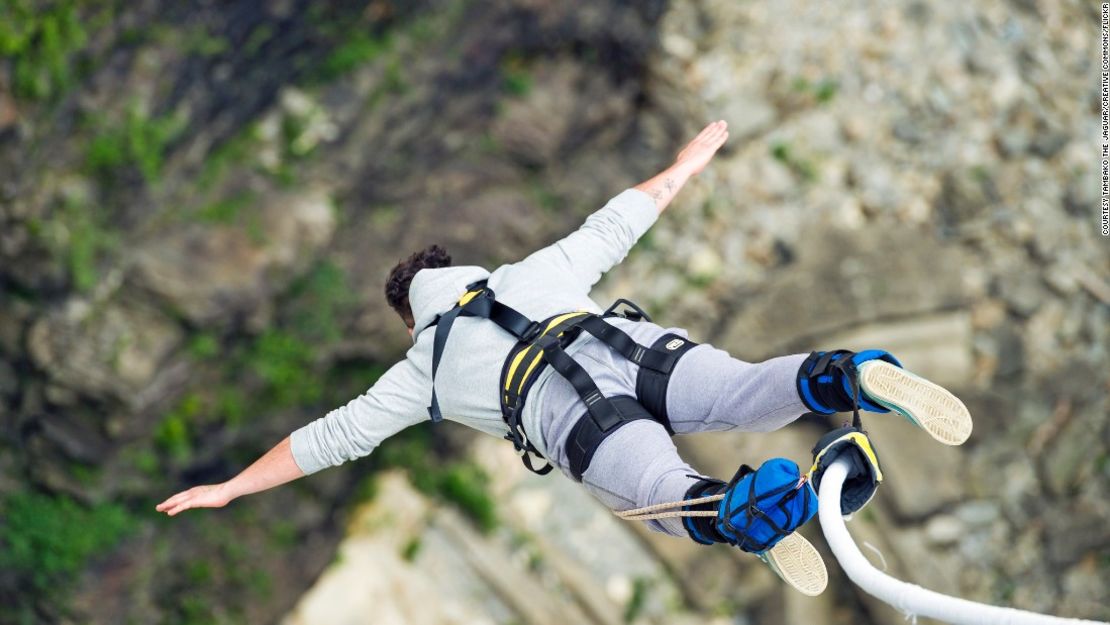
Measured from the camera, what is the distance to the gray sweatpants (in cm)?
410

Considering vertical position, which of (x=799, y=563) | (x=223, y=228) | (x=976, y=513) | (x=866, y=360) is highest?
(x=866, y=360)

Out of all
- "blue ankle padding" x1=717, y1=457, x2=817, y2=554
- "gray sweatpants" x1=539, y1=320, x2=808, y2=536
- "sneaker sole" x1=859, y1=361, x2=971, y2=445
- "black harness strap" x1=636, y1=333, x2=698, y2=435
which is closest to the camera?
"blue ankle padding" x1=717, y1=457, x2=817, y2=554

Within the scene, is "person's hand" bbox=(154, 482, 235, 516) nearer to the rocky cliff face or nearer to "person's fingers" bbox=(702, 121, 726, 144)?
"person's fingers" bbox=(702, 121, 726, 144)

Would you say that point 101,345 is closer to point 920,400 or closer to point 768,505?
point 768,505

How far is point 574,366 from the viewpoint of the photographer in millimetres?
4367

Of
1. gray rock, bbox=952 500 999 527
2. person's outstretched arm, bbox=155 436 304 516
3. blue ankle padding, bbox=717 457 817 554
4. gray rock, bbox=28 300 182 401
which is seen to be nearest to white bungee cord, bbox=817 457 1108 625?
blue ankle padding, bbox=717 457 817 554

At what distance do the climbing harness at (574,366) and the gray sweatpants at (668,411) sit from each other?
0.04 m

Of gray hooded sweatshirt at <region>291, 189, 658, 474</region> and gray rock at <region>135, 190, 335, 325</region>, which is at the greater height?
gray hooded sweatshirt at <region>291, 189, 658, 474</region>

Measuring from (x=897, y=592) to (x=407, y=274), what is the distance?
2696 mm

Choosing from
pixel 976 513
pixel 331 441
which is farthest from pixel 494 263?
pixel 331 441

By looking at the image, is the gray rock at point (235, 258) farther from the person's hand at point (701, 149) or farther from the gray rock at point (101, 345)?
the person's hand at point (701, 149)

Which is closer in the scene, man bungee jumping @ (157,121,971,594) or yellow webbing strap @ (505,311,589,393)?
man bungee jumping @ (157,121,971,594)

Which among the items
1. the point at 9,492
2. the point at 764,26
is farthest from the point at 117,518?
the point at 764,26

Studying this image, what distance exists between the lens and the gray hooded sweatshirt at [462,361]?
15.0 ft
